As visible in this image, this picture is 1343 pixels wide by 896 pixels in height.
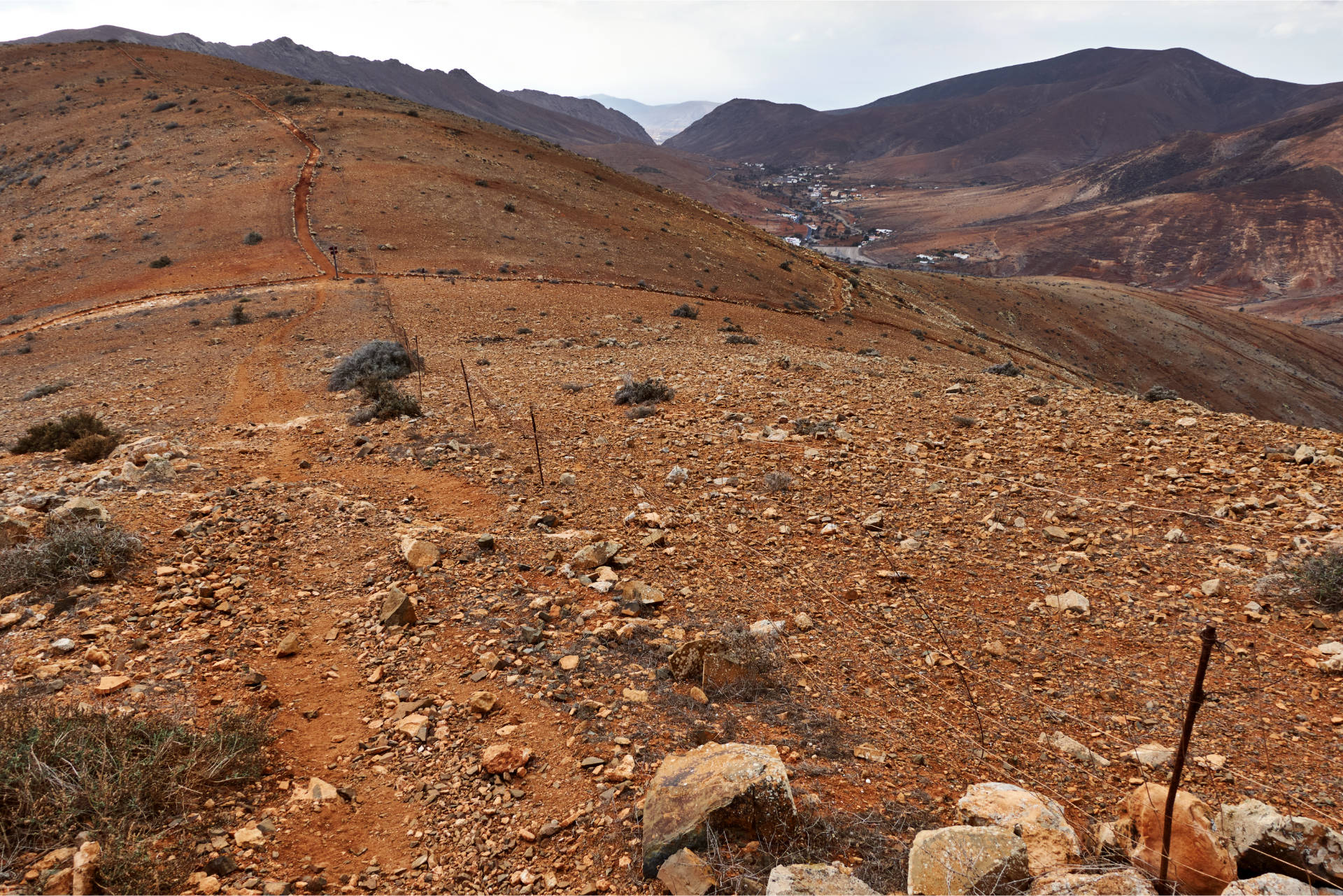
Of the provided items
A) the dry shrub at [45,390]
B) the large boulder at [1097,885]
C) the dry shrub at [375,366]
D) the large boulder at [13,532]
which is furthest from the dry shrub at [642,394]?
the dry shrub at [45,390]

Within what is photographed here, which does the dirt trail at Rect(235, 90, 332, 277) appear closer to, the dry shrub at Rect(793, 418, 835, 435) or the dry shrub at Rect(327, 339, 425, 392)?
the dry shrub at Rect(327, 339, 425, 392)

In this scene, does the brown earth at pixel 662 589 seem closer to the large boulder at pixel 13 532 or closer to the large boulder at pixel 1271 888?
the large boulder at pixel 13 532

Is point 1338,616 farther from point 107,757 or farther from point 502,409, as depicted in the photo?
point 502,409

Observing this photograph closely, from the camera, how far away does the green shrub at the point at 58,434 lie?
891 cm

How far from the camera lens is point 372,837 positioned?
340cm

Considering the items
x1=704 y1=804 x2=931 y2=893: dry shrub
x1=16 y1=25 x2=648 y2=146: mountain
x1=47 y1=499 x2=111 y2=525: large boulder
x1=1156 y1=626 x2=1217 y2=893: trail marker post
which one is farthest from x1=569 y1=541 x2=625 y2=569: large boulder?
x1=16 y1=25 x2=648 y2=146: mountain

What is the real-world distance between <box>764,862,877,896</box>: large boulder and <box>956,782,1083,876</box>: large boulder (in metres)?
0.75

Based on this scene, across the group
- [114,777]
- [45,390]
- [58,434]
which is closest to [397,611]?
[114,777]

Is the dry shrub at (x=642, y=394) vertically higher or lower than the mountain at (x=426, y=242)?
lower

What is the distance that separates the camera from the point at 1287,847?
261cm

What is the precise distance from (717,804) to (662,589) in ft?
8.14

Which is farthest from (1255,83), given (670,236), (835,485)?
(835,485)

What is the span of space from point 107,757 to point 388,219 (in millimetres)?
29105

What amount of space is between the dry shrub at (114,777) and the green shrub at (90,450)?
5952mm
